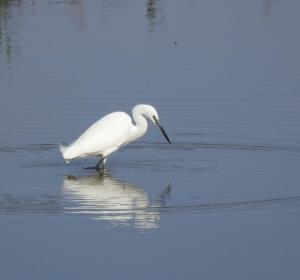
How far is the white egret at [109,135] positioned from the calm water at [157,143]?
7.4 inches

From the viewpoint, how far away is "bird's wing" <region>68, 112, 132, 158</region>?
12.5 meters

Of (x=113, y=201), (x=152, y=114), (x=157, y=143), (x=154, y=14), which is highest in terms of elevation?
(x=152, y=114)

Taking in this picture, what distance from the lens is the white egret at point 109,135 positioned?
12.5 meters

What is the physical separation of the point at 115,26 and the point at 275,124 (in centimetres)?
784

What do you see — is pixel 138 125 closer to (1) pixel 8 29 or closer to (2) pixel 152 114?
(2) pixel 152 114

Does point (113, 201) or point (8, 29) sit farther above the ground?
point (8, 29)

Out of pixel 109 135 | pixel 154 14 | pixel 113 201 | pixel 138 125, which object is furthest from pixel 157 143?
pixel 154 14

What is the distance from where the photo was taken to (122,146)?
13227 millimetres

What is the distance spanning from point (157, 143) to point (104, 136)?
1011mm

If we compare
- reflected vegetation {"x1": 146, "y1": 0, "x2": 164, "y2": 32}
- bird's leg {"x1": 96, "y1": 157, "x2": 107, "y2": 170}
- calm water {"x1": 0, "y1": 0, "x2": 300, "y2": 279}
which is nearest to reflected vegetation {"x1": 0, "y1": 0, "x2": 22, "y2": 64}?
calm water {"x1": 0, "y1": 0, "x2": 300, "y2": 279}

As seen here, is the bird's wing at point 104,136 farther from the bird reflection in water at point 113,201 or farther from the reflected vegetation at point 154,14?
the reflected vegetation at point 154,14

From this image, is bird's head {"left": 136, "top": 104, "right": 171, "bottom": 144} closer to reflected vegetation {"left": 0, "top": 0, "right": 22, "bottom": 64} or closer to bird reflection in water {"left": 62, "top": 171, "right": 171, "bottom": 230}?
bird reflection in water {"left": 62, "top": 171, "right": 171, "bottom": 230}

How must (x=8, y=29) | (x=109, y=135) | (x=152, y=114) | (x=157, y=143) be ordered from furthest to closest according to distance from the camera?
1. (x=8, y=29)
2. (x=157, y=143)
3. (x=152, y=114)
4. (x=109, y=135)

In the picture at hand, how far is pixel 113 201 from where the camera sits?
10.8m
